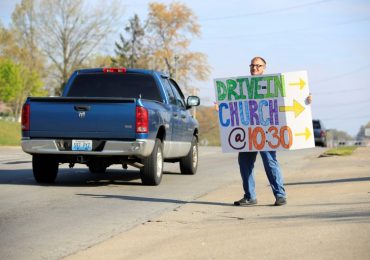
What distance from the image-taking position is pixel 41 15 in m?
68.8

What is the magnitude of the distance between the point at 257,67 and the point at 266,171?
1367 mm

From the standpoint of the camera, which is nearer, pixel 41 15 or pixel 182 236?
pixel 182 236

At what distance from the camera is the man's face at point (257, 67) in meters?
9.33

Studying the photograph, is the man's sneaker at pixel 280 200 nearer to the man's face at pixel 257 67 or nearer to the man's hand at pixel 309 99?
the man's hand at pixel 309 99

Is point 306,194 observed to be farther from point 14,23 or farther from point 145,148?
point 14,23

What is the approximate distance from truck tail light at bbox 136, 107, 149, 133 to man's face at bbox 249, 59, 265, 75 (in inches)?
104

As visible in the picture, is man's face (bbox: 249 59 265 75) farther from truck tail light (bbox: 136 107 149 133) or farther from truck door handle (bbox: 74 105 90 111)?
truck door handle (bbox: 74 105 90 111)

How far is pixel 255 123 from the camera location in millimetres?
9586

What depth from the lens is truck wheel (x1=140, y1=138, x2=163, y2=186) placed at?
1200 cm

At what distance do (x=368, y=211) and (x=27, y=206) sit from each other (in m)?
4.25

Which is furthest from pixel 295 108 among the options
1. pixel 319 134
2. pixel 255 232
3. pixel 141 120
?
pixel 319 134

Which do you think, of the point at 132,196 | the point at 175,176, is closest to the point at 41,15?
the point at 175,176

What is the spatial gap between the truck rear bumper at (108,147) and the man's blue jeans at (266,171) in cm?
243

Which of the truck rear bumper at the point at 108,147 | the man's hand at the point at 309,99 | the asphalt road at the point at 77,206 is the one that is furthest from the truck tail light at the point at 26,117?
the man's hand at the point at 309,99
